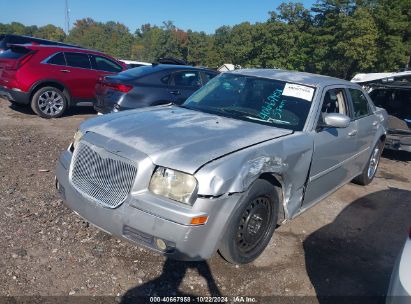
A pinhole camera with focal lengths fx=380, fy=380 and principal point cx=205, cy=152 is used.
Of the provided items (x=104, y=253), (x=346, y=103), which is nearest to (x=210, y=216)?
(x=104, y=253)

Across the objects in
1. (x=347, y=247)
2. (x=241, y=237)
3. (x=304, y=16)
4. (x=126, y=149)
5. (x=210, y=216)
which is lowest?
(x=347, y=247)

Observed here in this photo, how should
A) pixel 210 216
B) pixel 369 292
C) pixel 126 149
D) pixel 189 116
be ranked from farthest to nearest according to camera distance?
pixel 189 116, pixel 369 292, pixel 126 149, pixel 210 216

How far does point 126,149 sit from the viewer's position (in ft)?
9.96

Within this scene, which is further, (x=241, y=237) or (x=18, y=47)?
(x=18, y=47)

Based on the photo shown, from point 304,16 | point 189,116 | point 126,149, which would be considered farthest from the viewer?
point 304,16

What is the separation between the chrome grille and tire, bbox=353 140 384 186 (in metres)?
4.24

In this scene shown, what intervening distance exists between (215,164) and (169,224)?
564 mm

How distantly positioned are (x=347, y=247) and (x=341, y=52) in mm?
40871

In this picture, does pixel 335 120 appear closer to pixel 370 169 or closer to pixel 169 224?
pixel 169 224

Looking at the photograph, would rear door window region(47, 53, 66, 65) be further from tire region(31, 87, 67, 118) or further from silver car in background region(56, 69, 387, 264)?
silver car in background region(56, 69, 387, 264)

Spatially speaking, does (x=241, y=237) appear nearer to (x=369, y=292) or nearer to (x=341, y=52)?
(x=369, y=292)

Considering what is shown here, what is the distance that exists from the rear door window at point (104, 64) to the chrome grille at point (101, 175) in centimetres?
686

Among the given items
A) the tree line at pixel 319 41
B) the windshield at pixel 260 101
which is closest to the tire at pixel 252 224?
the windshield at pixel 260 101

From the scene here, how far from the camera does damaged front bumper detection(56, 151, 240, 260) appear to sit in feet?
9.11
